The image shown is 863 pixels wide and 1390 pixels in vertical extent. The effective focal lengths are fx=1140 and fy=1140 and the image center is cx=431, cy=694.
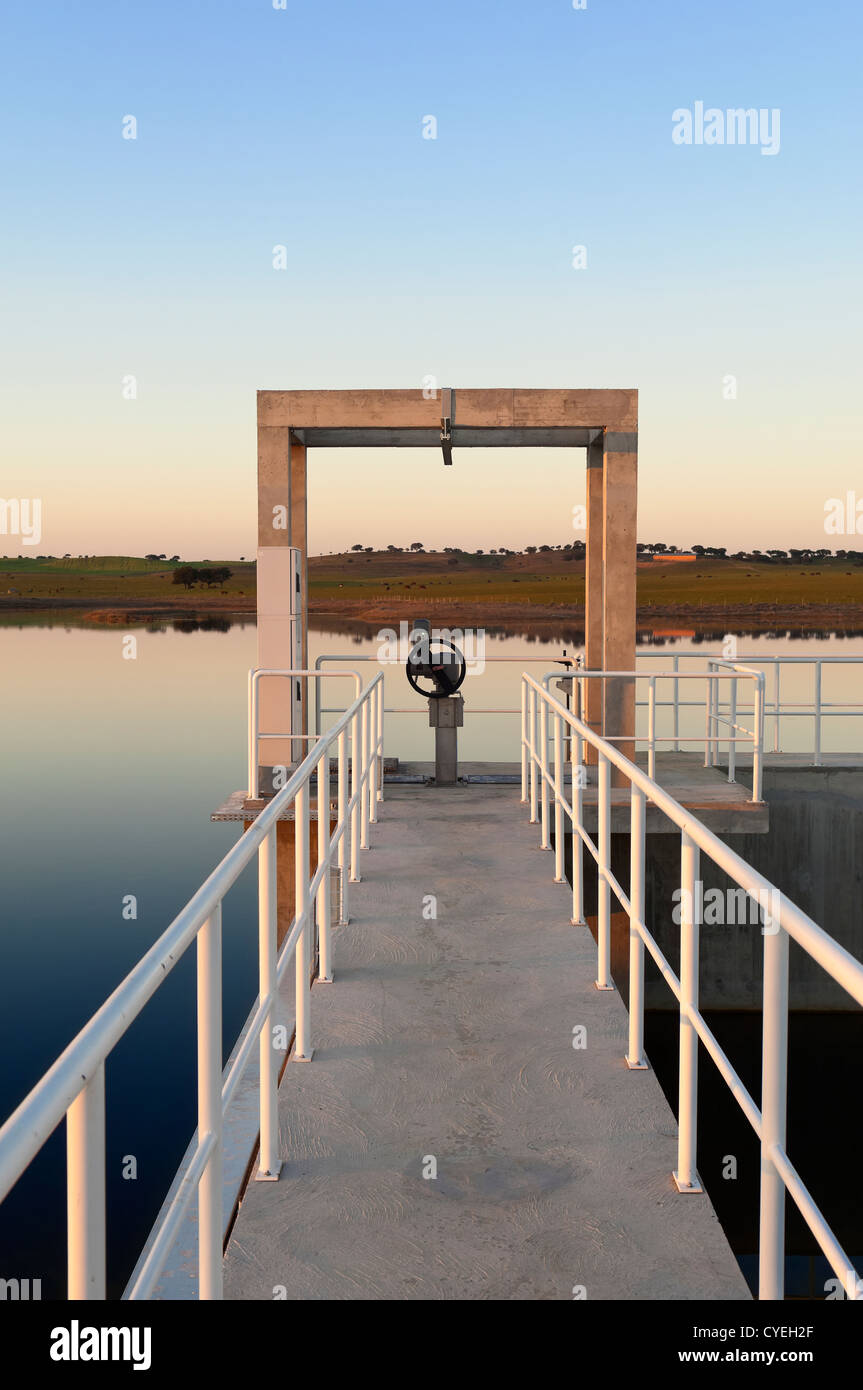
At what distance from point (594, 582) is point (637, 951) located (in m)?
8.17

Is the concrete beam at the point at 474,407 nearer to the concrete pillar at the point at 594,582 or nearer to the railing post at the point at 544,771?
the concrete pillar at the point at 594,582

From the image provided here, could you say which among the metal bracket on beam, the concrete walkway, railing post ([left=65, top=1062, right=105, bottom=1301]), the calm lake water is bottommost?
the calm lake water

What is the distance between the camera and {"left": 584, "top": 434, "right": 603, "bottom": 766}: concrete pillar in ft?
39.4

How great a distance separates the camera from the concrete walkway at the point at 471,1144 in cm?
304

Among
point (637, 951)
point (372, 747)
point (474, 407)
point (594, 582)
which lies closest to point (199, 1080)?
point (637, 951)

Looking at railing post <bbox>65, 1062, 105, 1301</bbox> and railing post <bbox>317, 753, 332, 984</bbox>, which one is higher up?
railing post <bbox>65, 1062, 105, 1301</bbox>

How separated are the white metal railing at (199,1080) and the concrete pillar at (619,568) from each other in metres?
6.70

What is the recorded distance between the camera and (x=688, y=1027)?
341cm

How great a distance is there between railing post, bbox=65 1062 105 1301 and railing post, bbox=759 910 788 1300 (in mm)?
1380

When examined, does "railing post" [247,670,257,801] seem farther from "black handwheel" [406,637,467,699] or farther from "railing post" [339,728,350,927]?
"railing post" [339,728,350,927]

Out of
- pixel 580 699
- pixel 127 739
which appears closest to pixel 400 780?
pixel 580 699

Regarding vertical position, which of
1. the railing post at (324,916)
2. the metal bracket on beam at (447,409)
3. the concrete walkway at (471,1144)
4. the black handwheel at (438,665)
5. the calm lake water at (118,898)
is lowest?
the calm lake water at (118,898)

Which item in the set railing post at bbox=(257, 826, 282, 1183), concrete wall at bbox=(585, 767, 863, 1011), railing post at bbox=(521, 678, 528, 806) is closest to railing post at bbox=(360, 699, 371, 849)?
railing post at bbox=(521, 678, 528, 806)

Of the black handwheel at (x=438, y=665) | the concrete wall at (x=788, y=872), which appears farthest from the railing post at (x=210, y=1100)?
the concrete wall at (x=788, y=872)
